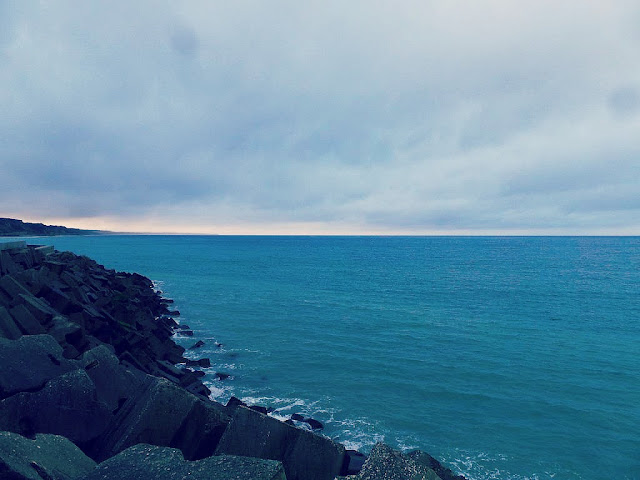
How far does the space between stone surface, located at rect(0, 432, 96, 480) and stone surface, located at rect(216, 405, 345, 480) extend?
1997mm

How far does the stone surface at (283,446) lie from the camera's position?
616 centimetres

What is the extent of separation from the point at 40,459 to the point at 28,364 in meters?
3.69

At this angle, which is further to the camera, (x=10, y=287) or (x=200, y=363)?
(x=200, y=363)

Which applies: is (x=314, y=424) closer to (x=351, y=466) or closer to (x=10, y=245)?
(x=351, y=466)

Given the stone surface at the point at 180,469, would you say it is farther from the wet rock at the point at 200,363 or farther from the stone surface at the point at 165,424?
the wet rock at the point at 200,363

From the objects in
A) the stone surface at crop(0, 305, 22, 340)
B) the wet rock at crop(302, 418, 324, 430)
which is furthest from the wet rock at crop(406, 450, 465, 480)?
the stone surface at crop(0, 305, 22, 340)

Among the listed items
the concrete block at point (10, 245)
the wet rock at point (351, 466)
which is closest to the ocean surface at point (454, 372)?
the wet rock at point (351, 466)

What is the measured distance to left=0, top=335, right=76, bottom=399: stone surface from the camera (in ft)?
23.4

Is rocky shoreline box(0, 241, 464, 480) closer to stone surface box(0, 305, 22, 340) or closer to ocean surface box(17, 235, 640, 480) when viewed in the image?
stone surface box(0, 305, 22, 340)

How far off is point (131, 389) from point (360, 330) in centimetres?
2065

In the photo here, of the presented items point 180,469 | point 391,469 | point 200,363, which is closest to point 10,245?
point 200,363

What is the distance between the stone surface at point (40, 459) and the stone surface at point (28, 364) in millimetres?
2403

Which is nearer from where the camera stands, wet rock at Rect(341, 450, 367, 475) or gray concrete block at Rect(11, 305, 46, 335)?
wet rock at Rect(341, 450, 367, 475)

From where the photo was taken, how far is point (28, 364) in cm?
762
